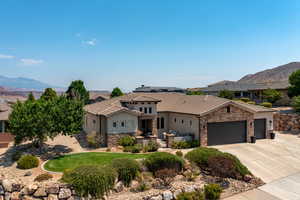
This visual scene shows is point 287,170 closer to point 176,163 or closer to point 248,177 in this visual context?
point 248,177

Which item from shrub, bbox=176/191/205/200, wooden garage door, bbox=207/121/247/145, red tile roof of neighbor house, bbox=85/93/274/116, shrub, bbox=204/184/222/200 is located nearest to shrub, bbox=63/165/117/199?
shrub, bbox=176/191/205/200

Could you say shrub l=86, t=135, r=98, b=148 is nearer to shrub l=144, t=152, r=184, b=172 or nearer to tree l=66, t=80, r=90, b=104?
shrub l=144, t=152, r=184, b=172

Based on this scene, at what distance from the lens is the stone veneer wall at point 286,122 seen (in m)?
32.1

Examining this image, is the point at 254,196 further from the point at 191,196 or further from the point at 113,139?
the point at 113,139

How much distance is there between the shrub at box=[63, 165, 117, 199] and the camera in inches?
550

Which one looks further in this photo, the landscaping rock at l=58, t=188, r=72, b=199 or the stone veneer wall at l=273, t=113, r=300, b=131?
the stone veneer wall at l=273, t=113, r=300, b=131

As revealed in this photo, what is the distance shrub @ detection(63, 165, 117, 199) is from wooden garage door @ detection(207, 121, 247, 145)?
1342 centimetres

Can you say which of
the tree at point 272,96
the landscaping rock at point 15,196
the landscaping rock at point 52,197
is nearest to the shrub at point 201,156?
the landscaping rock at point 52,197

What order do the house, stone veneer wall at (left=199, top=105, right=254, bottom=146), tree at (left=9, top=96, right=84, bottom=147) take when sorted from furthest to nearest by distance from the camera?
stone veneer wall at (left=199, top=105, right=254, bottom=146) → the house → tree at (left=9, top=96, right=84, bottom=147)

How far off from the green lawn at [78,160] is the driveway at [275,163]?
1006cm

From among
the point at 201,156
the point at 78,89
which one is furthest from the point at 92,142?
the point at 78,89

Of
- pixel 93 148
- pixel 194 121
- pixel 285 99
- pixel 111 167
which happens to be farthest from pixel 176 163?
pixel 285 99

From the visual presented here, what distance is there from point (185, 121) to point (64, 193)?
15641 millimetres

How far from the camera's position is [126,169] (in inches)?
619
